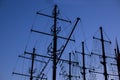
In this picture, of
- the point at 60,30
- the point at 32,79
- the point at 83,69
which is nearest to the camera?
the point at 60,30

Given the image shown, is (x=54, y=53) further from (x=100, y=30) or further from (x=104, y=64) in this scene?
(x=100, y=30)

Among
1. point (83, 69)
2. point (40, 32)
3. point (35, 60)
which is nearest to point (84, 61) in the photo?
point (83, 69)

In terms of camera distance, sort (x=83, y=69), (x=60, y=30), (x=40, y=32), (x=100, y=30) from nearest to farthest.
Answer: (x=60, y=30) → (x=40, y=32) → (x=100, y=30) → (x=83, y=69)

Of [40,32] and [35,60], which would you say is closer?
[40,32]

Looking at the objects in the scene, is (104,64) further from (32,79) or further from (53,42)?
(32,79)

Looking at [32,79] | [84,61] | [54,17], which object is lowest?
[32,79]

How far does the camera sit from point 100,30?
35094mm

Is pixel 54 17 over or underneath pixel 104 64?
over

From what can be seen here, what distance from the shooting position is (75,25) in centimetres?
2047

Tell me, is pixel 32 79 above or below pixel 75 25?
below

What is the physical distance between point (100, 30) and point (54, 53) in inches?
519

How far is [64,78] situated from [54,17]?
62.2 feet

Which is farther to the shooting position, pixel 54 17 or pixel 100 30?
pixel 100 30

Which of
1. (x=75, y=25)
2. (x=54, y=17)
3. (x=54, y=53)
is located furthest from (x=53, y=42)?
(x=75, y=25)
